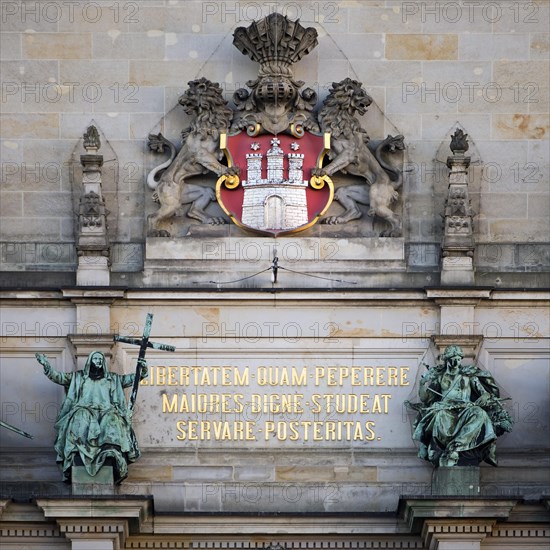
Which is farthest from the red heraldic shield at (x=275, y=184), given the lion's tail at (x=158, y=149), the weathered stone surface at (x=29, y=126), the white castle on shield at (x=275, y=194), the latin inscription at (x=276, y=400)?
the weathered stone surface at (x=29, y=126)

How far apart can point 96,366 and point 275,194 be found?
262cm

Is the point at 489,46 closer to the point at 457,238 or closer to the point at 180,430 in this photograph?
the point at 457,238

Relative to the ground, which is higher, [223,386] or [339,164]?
[339,164]

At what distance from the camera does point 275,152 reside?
2952cm

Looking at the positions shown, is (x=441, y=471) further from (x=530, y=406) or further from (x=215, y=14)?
(x=215, y=14)

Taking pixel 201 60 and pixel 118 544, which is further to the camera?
pixel 201 60

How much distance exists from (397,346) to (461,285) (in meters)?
0.88

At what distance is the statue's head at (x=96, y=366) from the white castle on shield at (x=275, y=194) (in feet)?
7.02

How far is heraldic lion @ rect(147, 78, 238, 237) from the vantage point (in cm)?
2947

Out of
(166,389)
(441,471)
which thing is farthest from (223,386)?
(441,471)

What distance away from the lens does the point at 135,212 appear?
29.7 m

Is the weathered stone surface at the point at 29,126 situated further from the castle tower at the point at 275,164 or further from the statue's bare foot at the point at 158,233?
the castle tower at the point at 275,164

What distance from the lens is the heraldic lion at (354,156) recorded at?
1160 inches

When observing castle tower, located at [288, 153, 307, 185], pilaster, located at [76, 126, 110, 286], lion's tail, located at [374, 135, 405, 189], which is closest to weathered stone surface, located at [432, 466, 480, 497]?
lion's tail, located at [374, 135, 405, 189]
